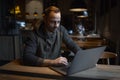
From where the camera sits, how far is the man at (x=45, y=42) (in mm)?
2496

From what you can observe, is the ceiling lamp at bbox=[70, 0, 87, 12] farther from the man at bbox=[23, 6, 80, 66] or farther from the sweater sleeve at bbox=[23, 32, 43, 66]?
the sweater sleeve at bbox=[23, 32, 43, 66]

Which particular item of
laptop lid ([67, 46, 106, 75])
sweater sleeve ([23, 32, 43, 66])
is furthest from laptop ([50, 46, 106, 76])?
sweater sleeve ([23, 32, 43, 66])

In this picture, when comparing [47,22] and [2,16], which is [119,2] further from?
[2,16]

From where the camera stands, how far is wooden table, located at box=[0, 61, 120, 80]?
6.98ft

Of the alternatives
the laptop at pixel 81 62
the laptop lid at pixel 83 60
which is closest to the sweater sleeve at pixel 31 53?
the laptop at pixel 81 62

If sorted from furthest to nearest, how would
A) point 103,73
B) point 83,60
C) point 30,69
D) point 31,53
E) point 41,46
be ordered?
1. point 41,46
2. point 31,53
3. point 30,69
4. point 103,73
5. point 83,60

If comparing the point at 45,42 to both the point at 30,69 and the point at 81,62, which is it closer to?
the point at 30,69

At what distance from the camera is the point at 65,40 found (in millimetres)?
2904

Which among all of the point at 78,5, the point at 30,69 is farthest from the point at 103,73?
the point at 78,5

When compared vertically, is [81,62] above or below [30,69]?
above

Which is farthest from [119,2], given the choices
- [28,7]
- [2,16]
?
[28,7]

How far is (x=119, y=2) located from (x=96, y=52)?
2835 mm

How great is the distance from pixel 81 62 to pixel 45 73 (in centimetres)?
31

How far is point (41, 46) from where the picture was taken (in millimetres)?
2650
